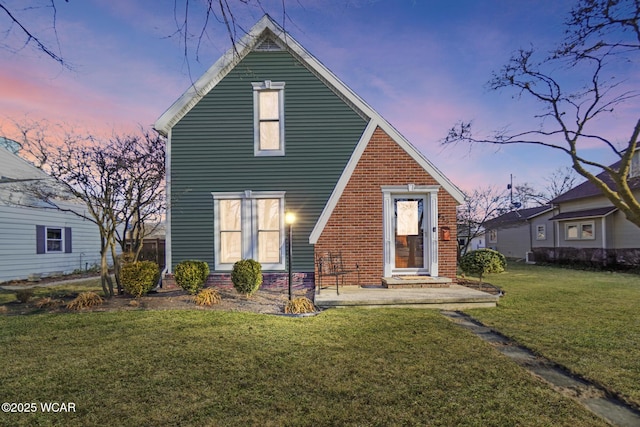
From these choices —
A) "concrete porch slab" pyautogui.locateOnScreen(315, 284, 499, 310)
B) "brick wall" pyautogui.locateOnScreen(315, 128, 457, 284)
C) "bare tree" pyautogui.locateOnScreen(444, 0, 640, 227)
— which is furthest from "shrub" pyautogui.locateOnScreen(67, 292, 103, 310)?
"bare tree" pyautogui.locateOnScreen(444, 0, 640, 227)

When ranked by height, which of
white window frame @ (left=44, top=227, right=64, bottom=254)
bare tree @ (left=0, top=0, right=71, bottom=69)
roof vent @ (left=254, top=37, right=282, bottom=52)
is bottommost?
white window frame @ (left=44, top=227, right=64, bottom=254)

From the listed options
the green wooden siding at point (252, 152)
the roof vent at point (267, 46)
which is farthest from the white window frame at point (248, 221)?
the roof vent at point (267, 46)

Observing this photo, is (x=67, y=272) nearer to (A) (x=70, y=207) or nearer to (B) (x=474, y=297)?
(A) (x=70, y=207)

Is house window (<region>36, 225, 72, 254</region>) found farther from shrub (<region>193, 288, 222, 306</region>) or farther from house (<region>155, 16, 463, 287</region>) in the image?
→ shrub (<region>193, 288, 222, 306</region>)

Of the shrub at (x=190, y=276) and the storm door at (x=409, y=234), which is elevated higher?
the storm door at (x=409, y=234)

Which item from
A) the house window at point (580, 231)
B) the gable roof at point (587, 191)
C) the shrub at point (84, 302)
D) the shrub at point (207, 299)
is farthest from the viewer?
the house window at point (580, 231)

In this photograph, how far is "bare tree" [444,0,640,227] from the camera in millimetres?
2766

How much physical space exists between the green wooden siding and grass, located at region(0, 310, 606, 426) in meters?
3.78

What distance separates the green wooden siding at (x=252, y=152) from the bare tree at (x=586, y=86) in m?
3.54

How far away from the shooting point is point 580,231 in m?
17.9

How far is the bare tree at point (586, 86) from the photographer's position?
2.77m

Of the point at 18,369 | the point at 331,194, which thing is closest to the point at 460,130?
the point at 331,194

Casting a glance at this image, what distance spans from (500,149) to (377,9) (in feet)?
9.47

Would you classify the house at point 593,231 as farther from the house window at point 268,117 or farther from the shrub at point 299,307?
the shrub at point 299,307
